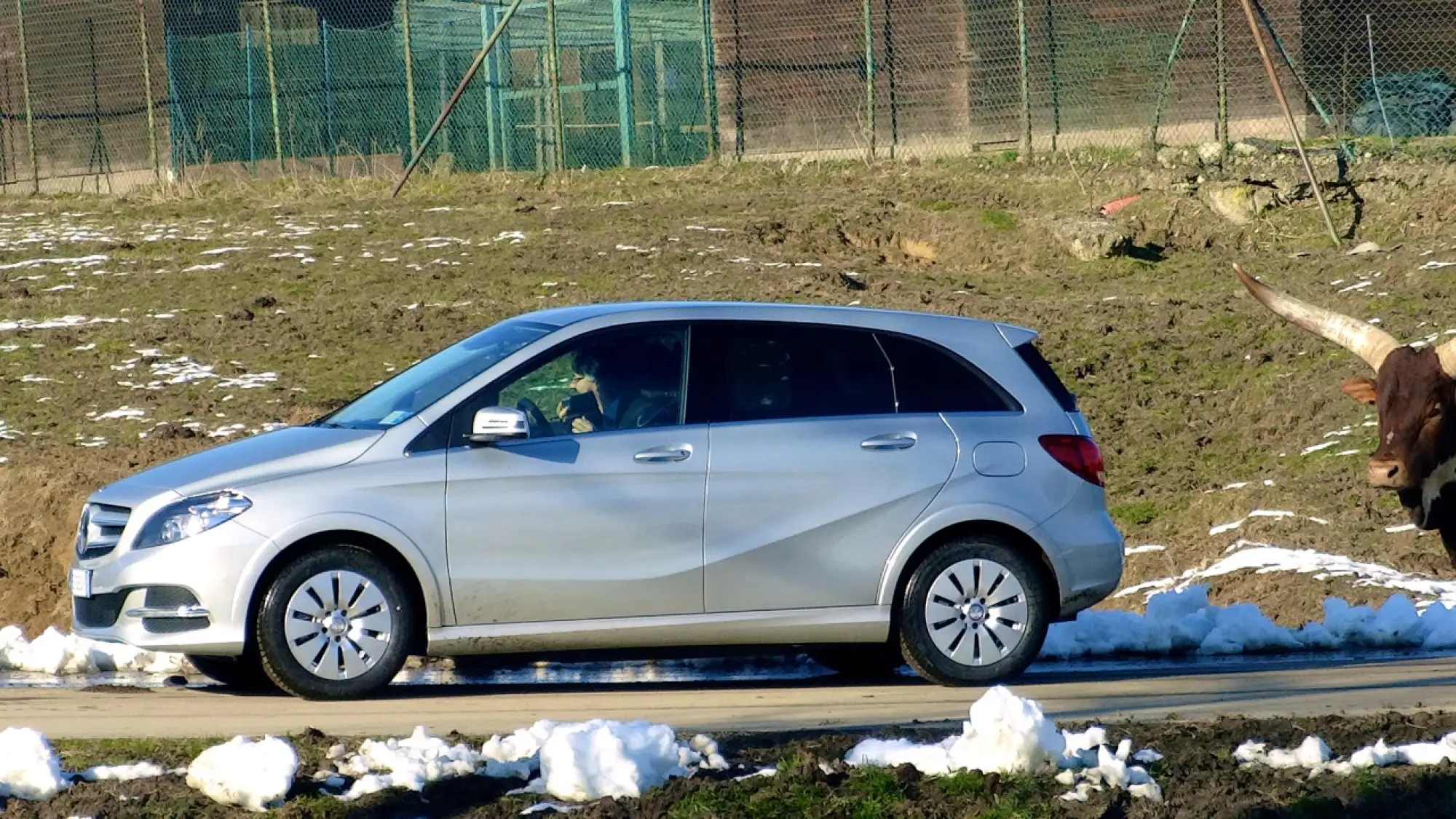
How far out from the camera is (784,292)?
1867 cm

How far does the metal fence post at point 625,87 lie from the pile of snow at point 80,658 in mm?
17961

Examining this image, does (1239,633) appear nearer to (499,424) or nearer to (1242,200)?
(499,424)

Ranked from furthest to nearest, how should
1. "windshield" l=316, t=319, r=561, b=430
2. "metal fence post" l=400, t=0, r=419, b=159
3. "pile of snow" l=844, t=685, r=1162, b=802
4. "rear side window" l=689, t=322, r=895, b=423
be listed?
"metal fence post" l=400, t=0, r=419, b=159 → "rear side window" l=689, t=322, r=895, b=423 → "windshield" l=316, t=319, r=561, b=430 → "pile of snow" l=844, t=685, r=1162, b=802

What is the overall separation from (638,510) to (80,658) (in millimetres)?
3230

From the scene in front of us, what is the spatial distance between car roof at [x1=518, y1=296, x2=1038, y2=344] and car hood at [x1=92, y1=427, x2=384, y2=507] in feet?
3.95

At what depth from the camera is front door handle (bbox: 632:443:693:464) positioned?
9070mm

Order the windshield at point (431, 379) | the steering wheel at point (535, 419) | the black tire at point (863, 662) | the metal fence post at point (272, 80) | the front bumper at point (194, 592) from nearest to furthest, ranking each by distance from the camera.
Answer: the front bumper at point (194, 592) → the steering wheel at point (535, 419) → the windshield at point (431, 379) → the black tire at point (863, 662) → the metal fence post at point (272, 80)

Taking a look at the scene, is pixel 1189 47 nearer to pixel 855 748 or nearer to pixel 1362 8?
pixel 1362 8

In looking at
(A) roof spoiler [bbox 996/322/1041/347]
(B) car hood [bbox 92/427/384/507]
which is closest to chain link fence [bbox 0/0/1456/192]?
(A) roof spoiler [bbox 996/322/1041/347]

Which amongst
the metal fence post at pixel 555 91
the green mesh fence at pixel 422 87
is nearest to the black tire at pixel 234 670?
the metal fence post at pixel 555 91

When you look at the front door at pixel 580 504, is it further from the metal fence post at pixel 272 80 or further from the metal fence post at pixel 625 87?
the metal fence post at pixel 272 80

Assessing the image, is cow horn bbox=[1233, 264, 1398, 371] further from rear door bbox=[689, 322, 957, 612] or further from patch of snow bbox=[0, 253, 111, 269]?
patch of snow bbox=[0, 253, 111, 269]

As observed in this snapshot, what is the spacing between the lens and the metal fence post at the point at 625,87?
27.7 metres

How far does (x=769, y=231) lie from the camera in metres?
21.4
